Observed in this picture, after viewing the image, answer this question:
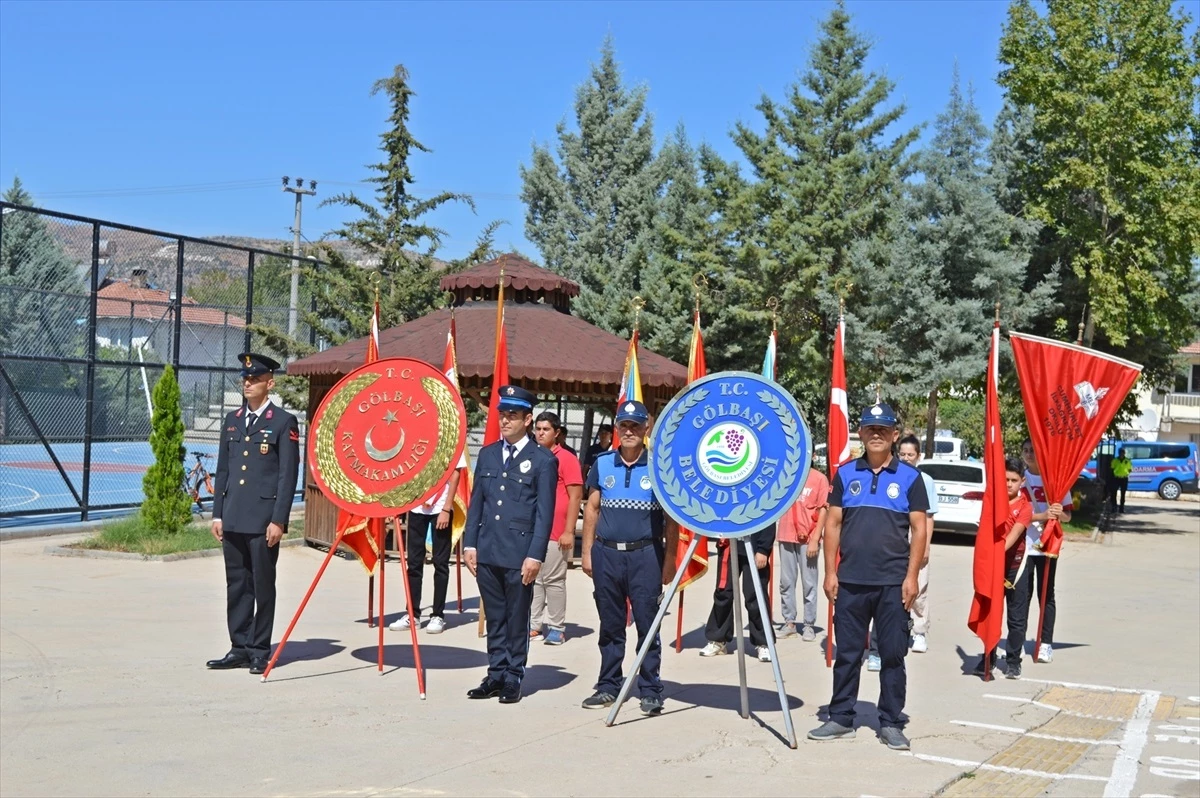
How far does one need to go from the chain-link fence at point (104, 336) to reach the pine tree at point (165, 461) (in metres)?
2.06

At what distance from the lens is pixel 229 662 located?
953cm

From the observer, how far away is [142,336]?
69.2 ft

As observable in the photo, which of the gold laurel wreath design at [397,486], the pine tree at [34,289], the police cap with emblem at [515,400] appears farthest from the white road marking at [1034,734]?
the pine tree at [34,289]

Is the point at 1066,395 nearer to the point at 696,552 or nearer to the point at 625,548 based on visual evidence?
the point at 696,552

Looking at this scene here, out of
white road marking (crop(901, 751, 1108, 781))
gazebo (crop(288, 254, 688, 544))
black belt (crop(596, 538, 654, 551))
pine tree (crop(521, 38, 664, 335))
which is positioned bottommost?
white road marking (crop(901, 751, 1108, 781))

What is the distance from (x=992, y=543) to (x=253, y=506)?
5.49m

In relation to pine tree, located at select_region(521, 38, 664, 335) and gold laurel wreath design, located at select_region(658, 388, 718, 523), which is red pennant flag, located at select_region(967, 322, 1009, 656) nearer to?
gold laurel wreath design, located at select_region(658, 388, 718, 523)

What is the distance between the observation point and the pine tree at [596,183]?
130 ft

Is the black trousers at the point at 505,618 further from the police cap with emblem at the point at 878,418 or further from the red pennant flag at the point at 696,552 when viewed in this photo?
the police cap with emblem at the point at 878,418

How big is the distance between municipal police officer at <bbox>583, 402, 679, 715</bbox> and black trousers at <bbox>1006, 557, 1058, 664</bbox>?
3.59m

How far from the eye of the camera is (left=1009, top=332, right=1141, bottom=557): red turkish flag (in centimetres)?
1038

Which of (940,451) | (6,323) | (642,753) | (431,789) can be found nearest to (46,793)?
(431,789)

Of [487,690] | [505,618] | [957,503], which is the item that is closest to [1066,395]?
[505,618]

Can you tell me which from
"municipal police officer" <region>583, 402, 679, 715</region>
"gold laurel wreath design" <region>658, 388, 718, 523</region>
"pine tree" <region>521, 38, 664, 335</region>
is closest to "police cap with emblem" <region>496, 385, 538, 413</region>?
"municipal police officer" <region>583, 402, 679, 715</region>
